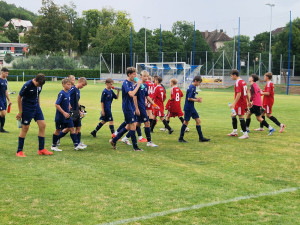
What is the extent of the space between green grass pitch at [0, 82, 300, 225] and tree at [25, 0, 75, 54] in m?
74.3

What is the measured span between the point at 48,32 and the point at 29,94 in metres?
78.3

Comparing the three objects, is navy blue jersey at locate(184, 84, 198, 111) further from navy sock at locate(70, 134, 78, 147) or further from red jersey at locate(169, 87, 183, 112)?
navy sock at locate(70, 134, 78, 147)

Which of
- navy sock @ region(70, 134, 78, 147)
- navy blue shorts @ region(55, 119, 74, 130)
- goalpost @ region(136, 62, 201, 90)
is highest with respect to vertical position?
goalpost @ region(136, 62, 201, 90)

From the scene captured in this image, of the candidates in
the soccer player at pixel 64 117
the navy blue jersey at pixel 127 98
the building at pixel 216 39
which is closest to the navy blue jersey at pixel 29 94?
the soccer player at pixel 64 117

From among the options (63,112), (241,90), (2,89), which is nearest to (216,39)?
(241,90)

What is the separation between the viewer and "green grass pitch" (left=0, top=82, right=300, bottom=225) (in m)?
5.57

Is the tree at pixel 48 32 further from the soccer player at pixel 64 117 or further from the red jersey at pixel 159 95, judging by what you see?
the soccer player at pixel 64 117

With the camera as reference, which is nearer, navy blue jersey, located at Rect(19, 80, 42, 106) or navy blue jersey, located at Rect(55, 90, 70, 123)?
navy blue jersey, located at Rect(19, 80, 42, 106)

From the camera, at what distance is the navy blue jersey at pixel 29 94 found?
9031 mm

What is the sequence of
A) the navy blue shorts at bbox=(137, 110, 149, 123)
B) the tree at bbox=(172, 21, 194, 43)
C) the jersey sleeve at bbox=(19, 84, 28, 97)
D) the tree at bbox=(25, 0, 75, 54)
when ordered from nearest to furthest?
1. the jersey sleeve at bbox=(19, 84, 28, 97)
2. the navy blue shorts at bbox=(137, 110, 149, 123)
3. the tree at bbox=(25, 0, 75, 54)
4. the tree at bbox=(172, 21, 194, 43)

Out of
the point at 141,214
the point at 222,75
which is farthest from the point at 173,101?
the point at 222,75

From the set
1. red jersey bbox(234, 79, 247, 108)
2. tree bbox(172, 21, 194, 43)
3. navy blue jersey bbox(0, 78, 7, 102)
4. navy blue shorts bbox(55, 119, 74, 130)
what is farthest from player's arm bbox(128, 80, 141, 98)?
tree bbox(172, 21, 194, 43)

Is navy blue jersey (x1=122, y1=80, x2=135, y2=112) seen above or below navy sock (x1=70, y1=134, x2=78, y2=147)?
above

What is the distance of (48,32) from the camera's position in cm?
8362
